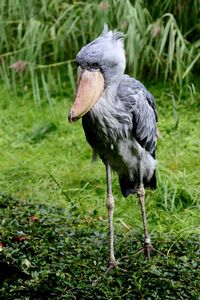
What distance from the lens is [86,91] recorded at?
10.1 feet

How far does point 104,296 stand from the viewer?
3.24 m

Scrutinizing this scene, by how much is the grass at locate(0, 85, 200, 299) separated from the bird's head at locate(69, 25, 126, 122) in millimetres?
791

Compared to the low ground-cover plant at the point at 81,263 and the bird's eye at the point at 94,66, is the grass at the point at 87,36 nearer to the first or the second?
the low ground-cover plant at the point at 81,263

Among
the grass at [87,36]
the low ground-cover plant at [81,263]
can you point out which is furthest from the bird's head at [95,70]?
the grass at [87,36]

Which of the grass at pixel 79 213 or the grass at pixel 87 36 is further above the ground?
the grass at pixel 87 36

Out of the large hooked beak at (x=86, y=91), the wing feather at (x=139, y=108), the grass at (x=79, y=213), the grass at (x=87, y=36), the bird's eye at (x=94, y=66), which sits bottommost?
the grass at (x=79, y=213)

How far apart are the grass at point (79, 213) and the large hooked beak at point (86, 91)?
78cm

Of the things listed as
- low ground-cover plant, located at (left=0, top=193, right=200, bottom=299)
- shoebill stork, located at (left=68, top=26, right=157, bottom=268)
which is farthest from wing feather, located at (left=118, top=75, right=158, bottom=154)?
low ground-cover plant, located at (left=0, top=193, right=200, bottom=299)

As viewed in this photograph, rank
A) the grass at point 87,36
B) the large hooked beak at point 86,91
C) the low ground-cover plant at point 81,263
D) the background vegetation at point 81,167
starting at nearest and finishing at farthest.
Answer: the large hooked beak at point 86,91 → the low ground-cover plant at point 81,263 → the background vegetation at point 81,167 → the grass at point 87,36

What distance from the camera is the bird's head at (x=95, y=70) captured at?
3.08 meters

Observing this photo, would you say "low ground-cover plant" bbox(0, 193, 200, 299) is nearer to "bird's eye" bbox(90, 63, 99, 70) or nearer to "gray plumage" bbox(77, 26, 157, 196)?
"gray plumage" bbox(77, 26, 157, 196)

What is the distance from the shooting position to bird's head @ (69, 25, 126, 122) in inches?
121

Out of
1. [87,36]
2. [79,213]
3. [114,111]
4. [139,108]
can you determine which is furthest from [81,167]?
[114,111]

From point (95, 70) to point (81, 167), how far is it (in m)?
2.10
